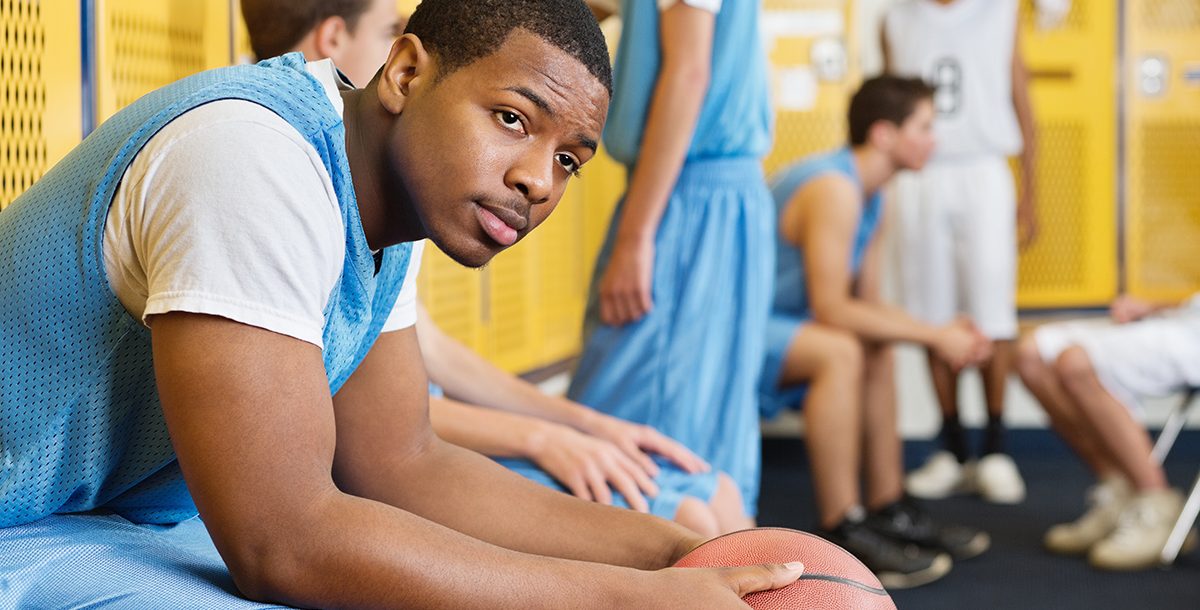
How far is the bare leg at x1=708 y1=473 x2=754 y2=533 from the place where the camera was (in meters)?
1.59

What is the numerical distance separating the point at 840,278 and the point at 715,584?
238 cm

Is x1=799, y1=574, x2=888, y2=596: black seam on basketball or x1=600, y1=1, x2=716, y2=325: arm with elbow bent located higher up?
x1=600, y1=1, x2=716, y2=325: arm with elbow bent

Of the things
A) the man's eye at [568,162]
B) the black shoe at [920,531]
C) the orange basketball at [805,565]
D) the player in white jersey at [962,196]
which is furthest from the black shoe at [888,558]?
the man's eye at [568,162]

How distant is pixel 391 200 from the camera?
1.07 m

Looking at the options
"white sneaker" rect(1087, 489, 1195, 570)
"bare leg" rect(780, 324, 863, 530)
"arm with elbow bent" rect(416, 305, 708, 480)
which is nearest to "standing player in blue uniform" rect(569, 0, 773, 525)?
"arm with elbow bent" rect(416, 305, 708, 480)

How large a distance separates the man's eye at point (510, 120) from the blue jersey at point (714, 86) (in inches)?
51.3

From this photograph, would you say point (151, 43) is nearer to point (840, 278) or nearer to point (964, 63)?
point (840, 278)

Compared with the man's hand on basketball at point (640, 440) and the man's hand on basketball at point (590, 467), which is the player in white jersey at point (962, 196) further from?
the man's hand on basketball at point (590, 467)

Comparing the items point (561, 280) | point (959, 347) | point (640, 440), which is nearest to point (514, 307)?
point (561, 280)

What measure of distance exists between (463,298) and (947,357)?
1.31 m

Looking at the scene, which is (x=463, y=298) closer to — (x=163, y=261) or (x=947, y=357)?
(x=947, y=357)

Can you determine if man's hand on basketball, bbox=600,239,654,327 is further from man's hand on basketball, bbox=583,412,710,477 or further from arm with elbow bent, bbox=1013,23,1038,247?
arm with elbow bent, bbox=1013,23,1038,247

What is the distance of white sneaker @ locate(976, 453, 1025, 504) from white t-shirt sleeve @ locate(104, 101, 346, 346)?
3561mm

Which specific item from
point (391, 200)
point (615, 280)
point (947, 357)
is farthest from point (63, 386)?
point (947, 357)
